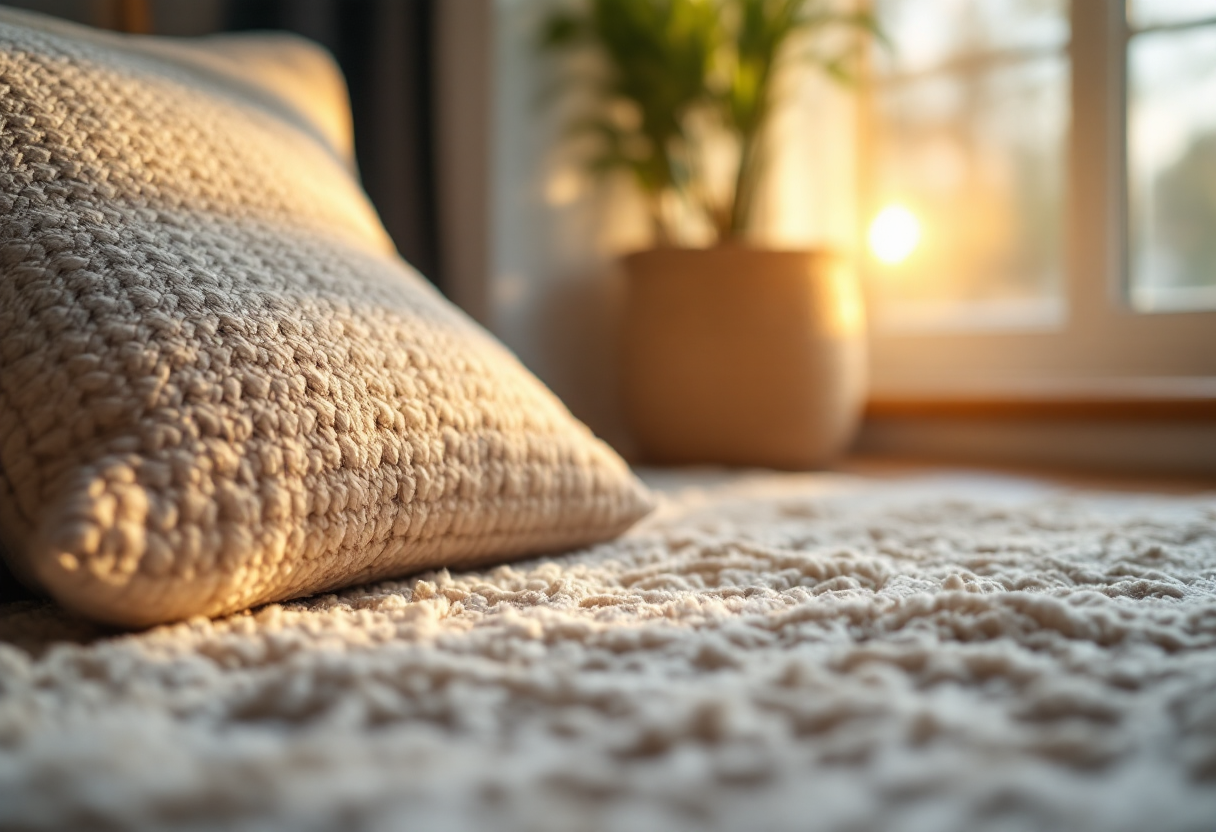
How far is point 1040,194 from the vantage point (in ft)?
5.21

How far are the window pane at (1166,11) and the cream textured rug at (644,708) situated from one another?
125 cm

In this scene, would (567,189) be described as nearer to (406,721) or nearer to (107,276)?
(107,276)

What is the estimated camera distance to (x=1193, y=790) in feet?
0.88

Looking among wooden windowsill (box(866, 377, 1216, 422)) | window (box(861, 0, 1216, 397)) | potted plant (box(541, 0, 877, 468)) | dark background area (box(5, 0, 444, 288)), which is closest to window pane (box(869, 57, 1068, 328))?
window (box(861, 0, 1216, 397))

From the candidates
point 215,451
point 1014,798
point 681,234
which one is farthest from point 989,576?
point 681,234

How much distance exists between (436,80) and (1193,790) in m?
1.28

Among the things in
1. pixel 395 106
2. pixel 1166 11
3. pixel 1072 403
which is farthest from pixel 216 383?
pixel 1166 11

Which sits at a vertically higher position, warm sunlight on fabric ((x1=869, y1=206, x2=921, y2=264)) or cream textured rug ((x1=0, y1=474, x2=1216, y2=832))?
warm sunlight on fabric ((x1=869, y1=206, x2=921, y2=264))

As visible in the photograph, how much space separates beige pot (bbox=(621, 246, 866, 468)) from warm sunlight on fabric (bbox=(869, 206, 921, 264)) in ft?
1.20

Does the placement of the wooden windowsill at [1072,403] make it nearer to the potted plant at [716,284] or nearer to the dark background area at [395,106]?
the potted plant at [716,284]

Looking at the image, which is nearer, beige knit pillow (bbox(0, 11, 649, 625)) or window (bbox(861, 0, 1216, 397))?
beige knit pillow (bbox(0, 11, 649, 625))

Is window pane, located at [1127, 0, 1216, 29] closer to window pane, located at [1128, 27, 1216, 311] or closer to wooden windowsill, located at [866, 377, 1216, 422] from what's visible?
window pane, located at [1128, 27, 1216, 311]

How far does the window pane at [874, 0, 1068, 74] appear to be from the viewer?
1.56 m

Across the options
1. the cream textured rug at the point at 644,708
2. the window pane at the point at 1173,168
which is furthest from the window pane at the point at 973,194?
the cream textured rug at the point at 644,708
